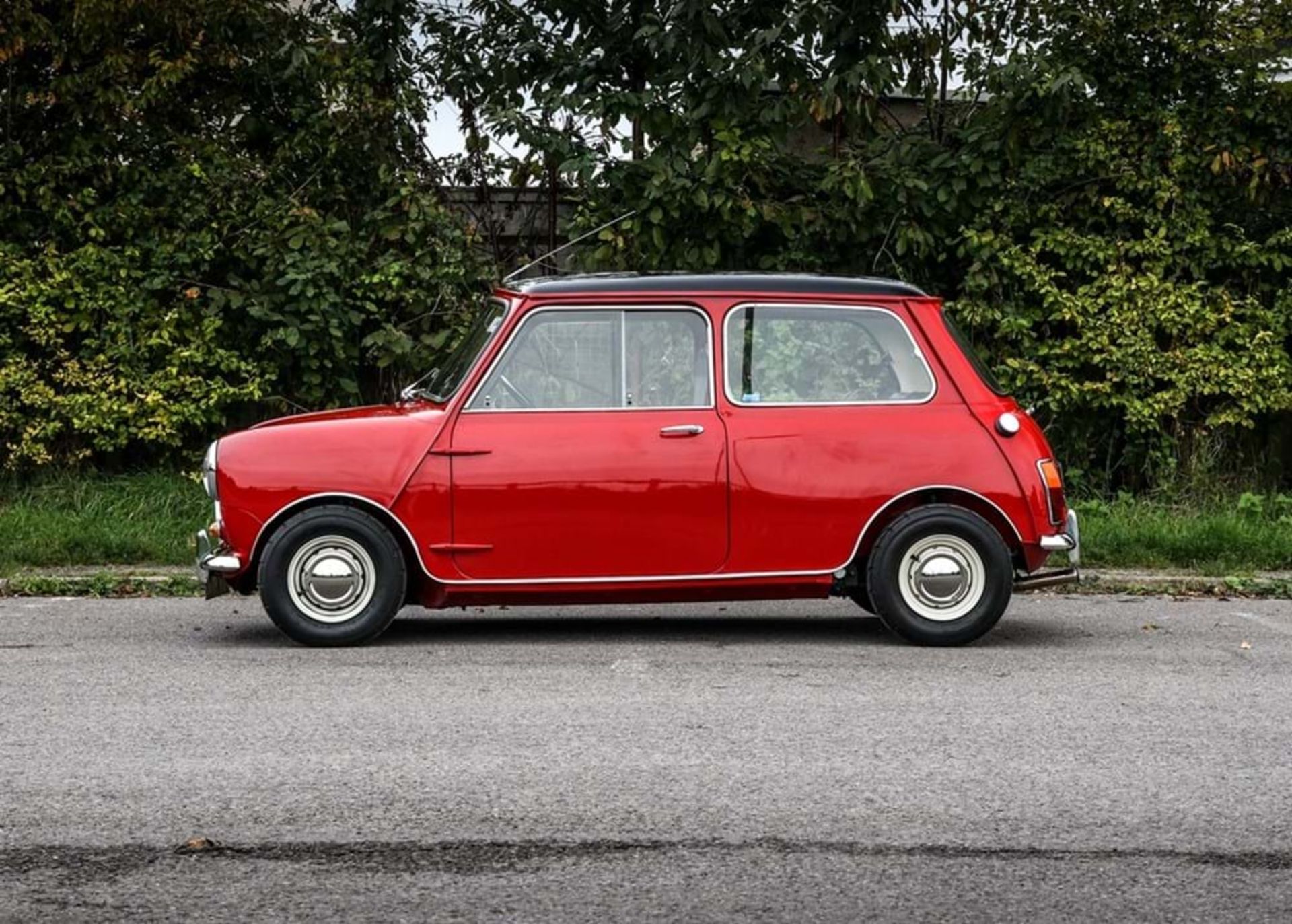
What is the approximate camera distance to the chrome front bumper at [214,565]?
892 centimetres

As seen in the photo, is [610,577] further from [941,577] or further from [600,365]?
[941,577]

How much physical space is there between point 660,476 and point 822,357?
38.2 inches

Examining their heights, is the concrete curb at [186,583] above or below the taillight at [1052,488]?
below

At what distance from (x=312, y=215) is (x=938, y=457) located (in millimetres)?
6008

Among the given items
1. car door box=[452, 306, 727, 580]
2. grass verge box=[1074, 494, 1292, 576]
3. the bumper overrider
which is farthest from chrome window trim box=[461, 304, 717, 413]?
grass verge box=[1074, 494, 1292, 576]

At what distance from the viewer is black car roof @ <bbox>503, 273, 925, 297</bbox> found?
9195 mm

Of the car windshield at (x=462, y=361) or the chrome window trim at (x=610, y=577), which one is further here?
the car windshield at (x=462, y=361)

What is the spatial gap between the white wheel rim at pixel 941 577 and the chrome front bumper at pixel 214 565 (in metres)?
2.95

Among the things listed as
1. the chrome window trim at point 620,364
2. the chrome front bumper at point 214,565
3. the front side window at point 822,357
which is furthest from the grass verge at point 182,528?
the chrome window trim at point 620,364

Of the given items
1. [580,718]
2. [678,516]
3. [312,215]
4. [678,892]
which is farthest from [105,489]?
[678,892]

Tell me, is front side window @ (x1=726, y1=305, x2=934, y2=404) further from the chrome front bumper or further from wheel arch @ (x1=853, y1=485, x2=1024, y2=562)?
the chrome front bumper

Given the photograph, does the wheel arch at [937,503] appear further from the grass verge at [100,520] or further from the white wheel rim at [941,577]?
the grass verge at [100,520]

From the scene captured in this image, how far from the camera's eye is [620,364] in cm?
912

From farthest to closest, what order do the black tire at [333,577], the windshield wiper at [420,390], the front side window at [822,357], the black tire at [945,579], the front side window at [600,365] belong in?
1. the windshield wiper at [420,390]
2. the front side window at [822,357]
3. the front side window at [600,365]
4. the black tire at [945,579]
5. the black tire at [333,577]
